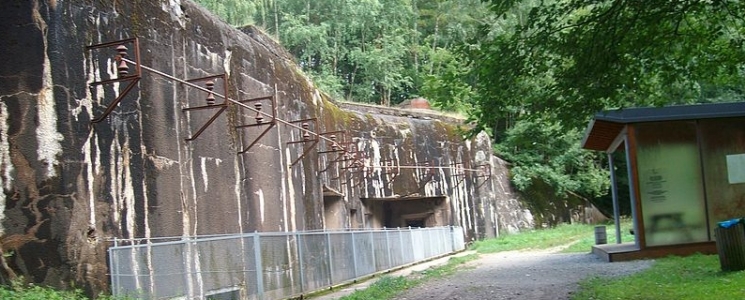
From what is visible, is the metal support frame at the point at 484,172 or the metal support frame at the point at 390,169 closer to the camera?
the metal support frame at the point at 390,169

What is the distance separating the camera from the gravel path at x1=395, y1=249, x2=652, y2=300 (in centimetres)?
1050

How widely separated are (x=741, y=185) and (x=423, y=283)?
639 cm

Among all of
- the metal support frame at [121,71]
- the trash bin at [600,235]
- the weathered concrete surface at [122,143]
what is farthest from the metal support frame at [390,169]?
the metal support frame at [121,71]

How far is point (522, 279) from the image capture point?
41.4 feet

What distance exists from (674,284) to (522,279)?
306 centimetres

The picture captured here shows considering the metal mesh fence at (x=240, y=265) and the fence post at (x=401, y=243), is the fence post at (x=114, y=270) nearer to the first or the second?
the metal mesh fence at (x=240, y=265)

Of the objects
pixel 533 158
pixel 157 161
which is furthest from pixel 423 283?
pixel 533 158

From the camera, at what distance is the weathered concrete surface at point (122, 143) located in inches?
330

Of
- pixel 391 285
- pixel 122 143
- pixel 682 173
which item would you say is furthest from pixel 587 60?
pixel 682 173

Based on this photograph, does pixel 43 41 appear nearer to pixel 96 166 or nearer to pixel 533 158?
pixel 96 166

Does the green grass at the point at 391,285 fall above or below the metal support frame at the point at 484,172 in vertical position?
below

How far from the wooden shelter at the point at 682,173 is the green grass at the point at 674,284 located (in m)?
2.01

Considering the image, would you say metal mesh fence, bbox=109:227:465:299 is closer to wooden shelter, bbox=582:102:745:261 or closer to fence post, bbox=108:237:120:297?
fence post, bbox=108:237:120:297

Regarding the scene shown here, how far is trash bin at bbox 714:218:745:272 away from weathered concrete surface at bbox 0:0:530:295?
23.3ft
